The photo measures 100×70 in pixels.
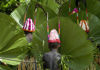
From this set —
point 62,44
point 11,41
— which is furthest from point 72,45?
point 11,41

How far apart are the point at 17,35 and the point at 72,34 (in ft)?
1.65

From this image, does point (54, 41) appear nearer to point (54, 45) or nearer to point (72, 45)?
point (54, 45)

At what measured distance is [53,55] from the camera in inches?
72.7

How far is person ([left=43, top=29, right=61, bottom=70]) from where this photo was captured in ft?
6.01

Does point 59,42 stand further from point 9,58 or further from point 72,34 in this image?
point 9,58

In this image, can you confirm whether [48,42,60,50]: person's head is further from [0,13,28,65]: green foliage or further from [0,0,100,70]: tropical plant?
[0,13,28,65]: green foliage

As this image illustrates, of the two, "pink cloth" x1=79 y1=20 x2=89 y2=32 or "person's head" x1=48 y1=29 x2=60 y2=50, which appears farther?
"pink cloth" x1=79 y1=20 x2=89 y2=32

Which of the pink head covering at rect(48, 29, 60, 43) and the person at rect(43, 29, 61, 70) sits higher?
the pink head covering at rect(48, 29, 60, 43)

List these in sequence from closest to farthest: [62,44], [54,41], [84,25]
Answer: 1. [54,41]
2. [62,44]
3. [84,25]

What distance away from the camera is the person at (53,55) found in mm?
1833

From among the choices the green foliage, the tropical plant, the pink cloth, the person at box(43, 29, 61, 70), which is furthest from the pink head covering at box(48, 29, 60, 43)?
the pink cloth

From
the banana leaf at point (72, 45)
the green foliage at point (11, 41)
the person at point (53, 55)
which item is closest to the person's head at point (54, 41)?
the person at point (53, 55)

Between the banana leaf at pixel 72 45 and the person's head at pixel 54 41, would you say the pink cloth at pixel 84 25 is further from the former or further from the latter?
the person's head at pixel 54 41

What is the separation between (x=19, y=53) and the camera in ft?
6.52
